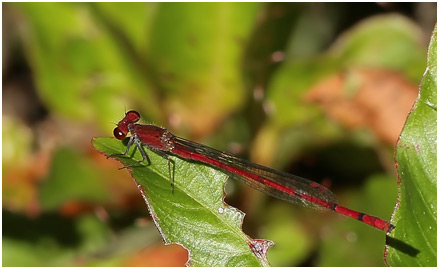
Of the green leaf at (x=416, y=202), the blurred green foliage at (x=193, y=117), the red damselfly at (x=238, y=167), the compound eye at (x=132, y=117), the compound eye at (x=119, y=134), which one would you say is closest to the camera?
the green leaf at (x=416, y=202)

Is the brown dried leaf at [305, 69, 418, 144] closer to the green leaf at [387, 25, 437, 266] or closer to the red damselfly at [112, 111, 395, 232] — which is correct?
the red damselfly at [112, 111, 395, 232]

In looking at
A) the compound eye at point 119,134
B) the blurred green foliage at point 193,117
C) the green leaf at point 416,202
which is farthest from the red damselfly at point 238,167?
the blurred green foliage at point 193,117

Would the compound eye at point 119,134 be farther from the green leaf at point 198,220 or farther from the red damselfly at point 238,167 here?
the green leaf at point 198,220

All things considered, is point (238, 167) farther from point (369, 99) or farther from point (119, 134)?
point (369, 99)

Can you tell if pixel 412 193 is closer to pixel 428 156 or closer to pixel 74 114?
pixel 428 156

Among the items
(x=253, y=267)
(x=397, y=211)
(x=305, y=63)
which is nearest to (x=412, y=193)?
(x=397, y=211)

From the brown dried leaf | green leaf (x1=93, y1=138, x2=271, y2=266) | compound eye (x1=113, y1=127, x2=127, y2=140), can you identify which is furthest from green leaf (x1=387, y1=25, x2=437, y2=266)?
the brown dried leaf

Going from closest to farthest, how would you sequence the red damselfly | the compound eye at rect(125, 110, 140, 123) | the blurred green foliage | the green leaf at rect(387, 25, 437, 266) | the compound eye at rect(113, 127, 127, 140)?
1. the green leaf at rect(387, 25, 437, 266)
2. the red damselfly
3. the compound eye at rect(113, 127, 127, 140)
4. the compound eye at rect(125, 110, 140, 123)
5. the blurred green foliage
